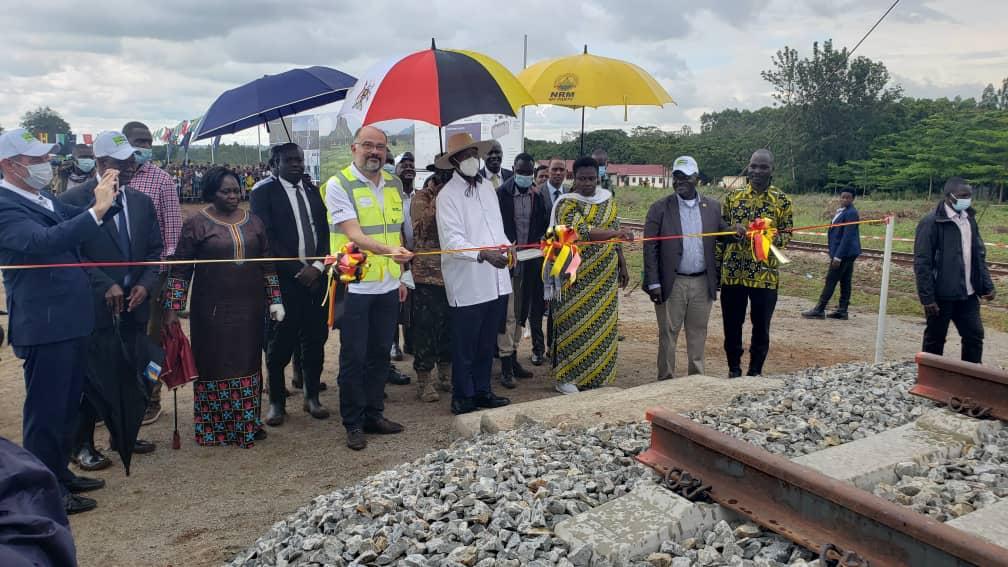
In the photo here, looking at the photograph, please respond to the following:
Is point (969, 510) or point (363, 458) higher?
point (969, 510)

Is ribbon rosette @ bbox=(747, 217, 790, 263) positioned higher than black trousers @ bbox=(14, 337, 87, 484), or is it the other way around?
ribbon rosette @ bbox=(747, 217, 790, 263)

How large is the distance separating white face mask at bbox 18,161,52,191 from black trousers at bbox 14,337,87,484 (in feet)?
2.98

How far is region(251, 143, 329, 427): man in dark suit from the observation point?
608 cm

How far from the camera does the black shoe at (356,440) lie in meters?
5.54

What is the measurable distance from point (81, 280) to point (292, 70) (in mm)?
3139

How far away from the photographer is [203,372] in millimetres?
5586

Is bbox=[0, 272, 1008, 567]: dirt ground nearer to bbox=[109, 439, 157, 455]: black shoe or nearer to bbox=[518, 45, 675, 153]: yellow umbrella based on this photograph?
bbox=[109, 439, 157, 455]: black shoe

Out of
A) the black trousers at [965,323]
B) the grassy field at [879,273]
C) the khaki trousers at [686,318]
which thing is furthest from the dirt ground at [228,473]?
the grassy field at [879,273]

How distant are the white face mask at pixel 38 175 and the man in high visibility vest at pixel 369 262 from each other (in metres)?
1.69

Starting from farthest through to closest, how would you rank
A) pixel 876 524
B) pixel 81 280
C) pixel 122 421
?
1. pixel 122 421
2. pixel 81 280
3. pixel 876 524

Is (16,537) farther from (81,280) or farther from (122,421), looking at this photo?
(122,421)

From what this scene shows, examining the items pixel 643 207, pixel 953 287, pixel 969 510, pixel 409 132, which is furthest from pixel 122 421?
pixel 643 207

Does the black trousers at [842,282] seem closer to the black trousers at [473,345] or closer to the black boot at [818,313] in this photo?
the black boot at [818,313]

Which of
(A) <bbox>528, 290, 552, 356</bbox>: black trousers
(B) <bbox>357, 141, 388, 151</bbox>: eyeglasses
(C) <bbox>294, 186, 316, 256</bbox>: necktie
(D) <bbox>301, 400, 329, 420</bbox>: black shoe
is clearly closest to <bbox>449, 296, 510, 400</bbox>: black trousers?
(D) <bbox>301, 400, 329, 420</bbox>: black shoe
